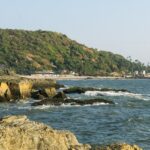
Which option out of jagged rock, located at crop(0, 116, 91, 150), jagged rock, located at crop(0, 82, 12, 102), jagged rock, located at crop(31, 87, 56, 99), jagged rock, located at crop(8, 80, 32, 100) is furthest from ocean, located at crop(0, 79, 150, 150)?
jagged rock, located at crop(0, 116, 91, 150)

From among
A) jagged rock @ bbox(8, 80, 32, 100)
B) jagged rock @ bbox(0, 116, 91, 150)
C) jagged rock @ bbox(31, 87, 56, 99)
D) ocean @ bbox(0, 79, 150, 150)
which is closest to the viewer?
jagged rock @ bbox(0, 116, 91, 150)

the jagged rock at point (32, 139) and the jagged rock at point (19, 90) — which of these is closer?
the jagged rock at point (32, 139)

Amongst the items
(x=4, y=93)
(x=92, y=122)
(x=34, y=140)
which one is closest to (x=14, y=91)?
(x=4, y=93)

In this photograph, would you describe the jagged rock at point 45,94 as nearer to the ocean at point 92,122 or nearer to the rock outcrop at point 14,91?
the rock outcrop at point 14,91

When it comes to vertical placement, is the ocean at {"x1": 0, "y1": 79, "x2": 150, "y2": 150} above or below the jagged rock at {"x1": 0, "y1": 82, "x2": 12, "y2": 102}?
below

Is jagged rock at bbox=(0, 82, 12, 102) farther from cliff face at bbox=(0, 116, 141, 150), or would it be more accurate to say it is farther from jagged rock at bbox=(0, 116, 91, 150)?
cliff face at bbox=(0, 116, 141, 150)

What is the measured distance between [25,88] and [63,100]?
8704 mm

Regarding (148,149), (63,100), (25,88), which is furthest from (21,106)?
(148,149)

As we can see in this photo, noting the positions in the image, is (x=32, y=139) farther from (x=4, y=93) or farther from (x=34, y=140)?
(x=4, y=93)

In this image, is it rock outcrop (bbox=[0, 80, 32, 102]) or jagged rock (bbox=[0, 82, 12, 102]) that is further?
rock outcrop (bbox=[0, 80, 32, 102])

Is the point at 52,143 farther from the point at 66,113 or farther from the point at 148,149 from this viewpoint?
the point at 66,113

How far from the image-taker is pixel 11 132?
11320 millimetres

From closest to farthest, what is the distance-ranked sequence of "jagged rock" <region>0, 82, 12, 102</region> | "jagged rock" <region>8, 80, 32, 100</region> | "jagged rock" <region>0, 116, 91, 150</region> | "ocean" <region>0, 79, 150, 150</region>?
"jagged rock" <region>0, 116, 91, 150</region>, "ocean" <region>0, 79, 150, 150</region>, "jagged rock" <region>0, 82, 12, 102</region>, "jagged rock" <region>8, 80, 32, 100</region>

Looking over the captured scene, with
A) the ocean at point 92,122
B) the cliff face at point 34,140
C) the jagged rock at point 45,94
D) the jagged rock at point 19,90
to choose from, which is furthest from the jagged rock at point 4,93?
the cliff face at point 34,140
